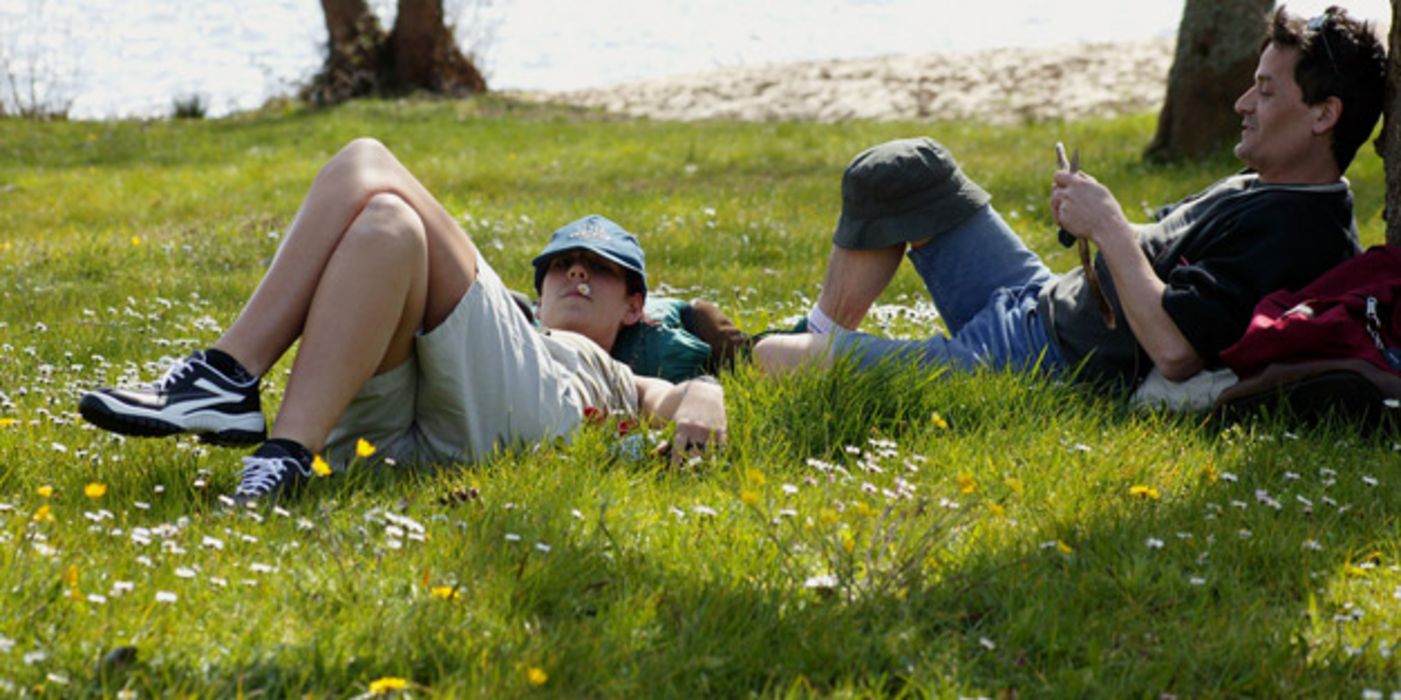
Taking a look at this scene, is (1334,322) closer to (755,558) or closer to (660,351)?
(755,558)

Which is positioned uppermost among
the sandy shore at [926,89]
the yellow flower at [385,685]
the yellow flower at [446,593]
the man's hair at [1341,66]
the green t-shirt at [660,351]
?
the man's hair at [1341,66]

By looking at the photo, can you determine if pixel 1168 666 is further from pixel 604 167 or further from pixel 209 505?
pixel 604 167

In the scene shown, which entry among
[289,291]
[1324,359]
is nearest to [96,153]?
[289,291]

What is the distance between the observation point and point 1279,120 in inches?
180

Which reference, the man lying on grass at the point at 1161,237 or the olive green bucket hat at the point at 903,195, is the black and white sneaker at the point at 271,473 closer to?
the man lying on grass at the point at 1161,237

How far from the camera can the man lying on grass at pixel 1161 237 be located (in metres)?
4.50

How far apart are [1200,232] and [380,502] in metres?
2.55

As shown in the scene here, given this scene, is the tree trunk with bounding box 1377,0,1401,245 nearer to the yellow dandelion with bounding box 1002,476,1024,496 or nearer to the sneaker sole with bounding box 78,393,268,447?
the yellow dandelion with bounding box 1002,476,1024,496

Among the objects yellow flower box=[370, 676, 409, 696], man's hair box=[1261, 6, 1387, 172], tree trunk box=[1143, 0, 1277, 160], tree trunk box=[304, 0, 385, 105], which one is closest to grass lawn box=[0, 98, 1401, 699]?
yellow flower box=[370, 676, 409, 696]

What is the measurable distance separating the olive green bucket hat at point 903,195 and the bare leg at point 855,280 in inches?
2.8

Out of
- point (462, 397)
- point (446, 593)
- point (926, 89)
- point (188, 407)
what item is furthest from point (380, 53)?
point (446, 593)

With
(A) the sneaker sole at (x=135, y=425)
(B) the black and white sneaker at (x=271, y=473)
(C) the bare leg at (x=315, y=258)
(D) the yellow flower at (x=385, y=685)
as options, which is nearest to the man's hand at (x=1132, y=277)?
(C) the bare leg at (x=315, y=258)

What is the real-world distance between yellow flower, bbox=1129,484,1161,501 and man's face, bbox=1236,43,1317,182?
131 centimetres

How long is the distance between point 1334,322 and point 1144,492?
2.89 feet
